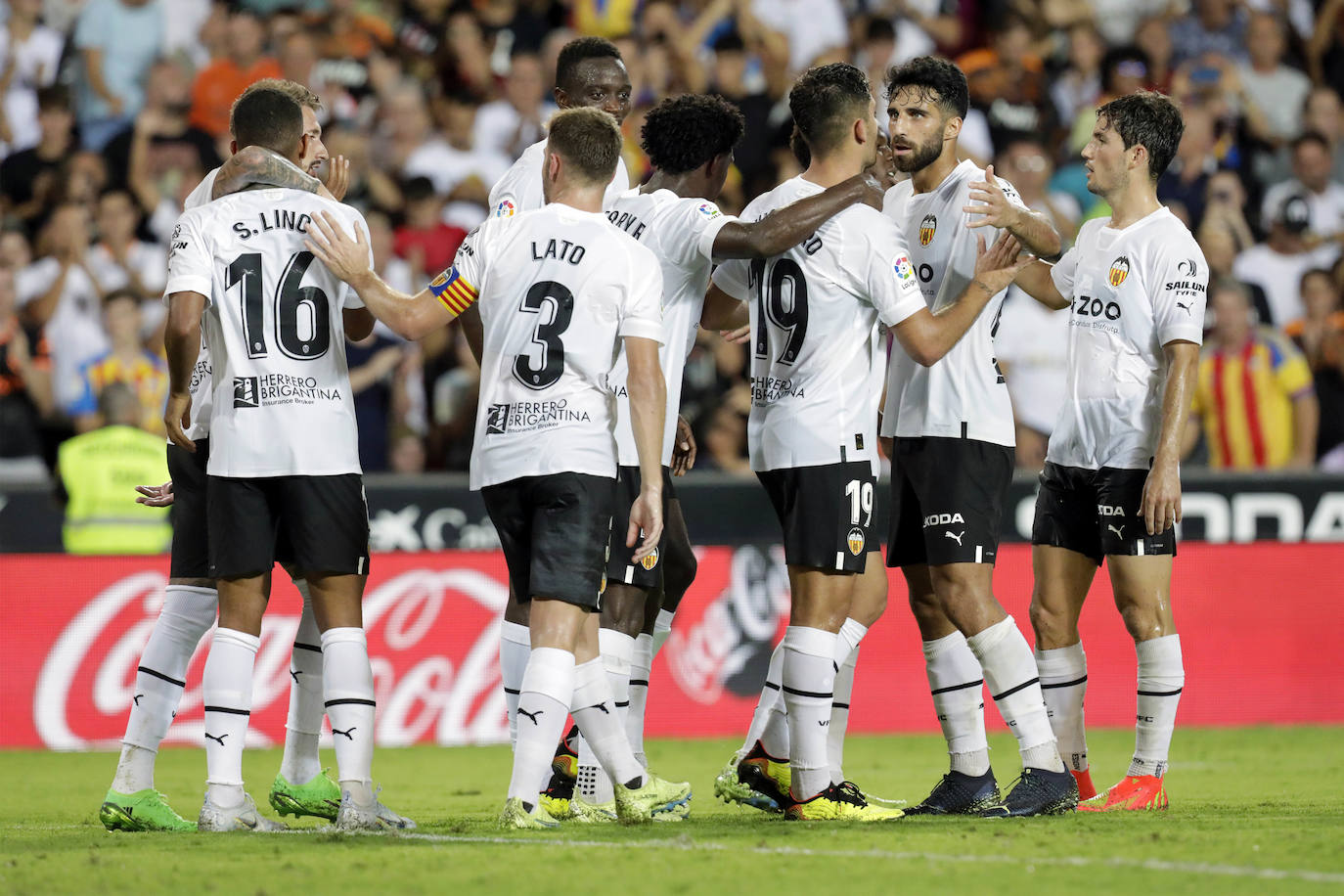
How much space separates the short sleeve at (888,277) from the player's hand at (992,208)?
0.31 meters

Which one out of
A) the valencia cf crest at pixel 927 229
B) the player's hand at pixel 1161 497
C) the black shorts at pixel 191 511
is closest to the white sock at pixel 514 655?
the black shorts at pixel 191 511

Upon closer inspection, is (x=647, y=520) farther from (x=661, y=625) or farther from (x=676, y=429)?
(x=661, y=625)

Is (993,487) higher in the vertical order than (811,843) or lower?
higher

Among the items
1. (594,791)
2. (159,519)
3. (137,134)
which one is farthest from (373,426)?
(594,791)

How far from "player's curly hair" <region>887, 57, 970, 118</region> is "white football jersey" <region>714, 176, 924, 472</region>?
64 centimetres

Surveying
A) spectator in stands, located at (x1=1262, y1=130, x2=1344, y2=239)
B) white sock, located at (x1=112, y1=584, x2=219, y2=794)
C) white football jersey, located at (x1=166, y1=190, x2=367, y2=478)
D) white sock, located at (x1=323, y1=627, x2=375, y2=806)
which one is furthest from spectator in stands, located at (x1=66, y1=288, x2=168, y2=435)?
spectator in stands, located at (x1=1262, y1=130, x2=1344, y2=239)

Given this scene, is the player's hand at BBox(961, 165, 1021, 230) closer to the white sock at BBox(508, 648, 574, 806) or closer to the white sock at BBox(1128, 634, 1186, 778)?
the white sock at BBox(1128, 634, 1186, 778)

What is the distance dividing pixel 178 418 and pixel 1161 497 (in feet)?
12.5

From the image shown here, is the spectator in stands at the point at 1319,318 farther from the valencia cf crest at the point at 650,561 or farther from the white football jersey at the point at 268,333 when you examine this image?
the white football jersey at the point at 268,333

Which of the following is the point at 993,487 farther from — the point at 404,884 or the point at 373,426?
the point at 373,426

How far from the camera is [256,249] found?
21.0 feet

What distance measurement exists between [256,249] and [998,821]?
3509mm

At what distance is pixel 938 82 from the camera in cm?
691

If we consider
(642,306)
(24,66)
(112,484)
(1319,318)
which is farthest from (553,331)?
(24,66)
